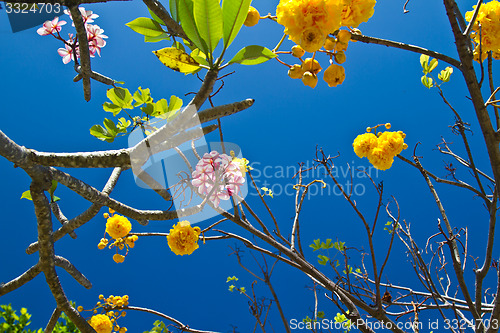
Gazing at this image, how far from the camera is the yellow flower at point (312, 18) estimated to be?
21.2 inches

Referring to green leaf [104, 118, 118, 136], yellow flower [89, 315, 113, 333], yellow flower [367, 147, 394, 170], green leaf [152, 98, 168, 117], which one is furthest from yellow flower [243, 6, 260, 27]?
yellow flower [89, 315, 113, 333]

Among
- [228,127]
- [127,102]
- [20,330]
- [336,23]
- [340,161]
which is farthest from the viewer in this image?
[228,127]

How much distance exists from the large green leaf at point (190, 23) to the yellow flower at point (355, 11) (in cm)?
26

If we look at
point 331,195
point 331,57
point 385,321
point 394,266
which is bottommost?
point 385,321

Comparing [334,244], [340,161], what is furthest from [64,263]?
[340,161]

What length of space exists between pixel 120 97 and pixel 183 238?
0.51 metres

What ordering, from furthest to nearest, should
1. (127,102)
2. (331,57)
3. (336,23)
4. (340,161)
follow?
(340,161), (127,102), (331,57), (336,23)

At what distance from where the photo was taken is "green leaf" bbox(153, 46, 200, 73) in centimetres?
56

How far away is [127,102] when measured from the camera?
0.99 m

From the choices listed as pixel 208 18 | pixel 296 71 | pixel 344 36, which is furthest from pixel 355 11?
pixel 208 18

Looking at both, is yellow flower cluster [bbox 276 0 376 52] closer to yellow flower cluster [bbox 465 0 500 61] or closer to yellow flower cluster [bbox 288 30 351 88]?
yellow flower cluster [bbox 288 30 351 88]

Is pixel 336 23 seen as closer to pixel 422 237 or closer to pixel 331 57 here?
pixel 331 57

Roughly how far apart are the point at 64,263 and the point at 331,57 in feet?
3.47

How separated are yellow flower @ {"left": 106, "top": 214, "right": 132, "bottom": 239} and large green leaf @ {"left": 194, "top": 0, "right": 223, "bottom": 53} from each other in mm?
959
